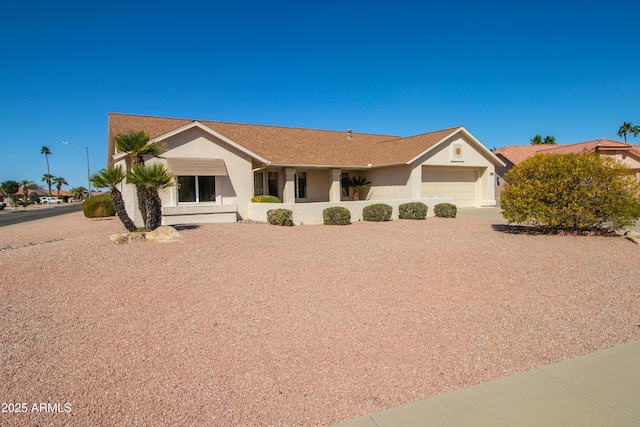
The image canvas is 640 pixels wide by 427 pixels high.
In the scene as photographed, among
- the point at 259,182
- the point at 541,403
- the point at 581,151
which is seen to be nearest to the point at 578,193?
the point at 541,403

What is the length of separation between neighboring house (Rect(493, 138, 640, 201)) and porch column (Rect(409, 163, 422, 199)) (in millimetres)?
8174

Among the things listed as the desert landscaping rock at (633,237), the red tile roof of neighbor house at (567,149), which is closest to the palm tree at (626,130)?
the red tile roof of neighbor house at (567,149)

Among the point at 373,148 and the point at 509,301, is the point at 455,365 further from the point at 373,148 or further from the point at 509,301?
the point at 373,148

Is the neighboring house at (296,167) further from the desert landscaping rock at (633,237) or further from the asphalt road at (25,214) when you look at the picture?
the asphalt road at (25,214)

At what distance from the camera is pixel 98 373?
4.12 meters

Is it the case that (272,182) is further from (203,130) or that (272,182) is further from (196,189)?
(196,189)

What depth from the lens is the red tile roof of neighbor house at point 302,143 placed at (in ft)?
73.0

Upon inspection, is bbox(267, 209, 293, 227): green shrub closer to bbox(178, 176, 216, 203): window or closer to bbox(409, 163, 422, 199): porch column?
bbox(178, 176, 216, 203): window

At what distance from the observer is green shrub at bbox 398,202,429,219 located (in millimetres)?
19031

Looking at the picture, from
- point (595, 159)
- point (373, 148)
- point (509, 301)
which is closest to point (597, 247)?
point (595, 159)

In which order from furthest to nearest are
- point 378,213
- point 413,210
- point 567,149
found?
point 567,149, point 413,210, point 378,213

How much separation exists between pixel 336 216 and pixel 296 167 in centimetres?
698

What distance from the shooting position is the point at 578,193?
475 inches

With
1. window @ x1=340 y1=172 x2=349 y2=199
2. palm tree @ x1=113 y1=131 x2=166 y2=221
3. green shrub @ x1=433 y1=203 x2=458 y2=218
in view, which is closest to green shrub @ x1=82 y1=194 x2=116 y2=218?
palm tree @ x1=113 y1=131 x2=166 y2=221
